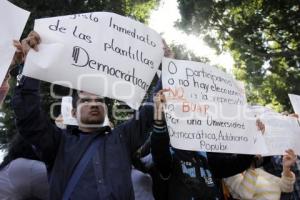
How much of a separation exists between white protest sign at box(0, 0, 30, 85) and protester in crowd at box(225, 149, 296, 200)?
215 centimetres

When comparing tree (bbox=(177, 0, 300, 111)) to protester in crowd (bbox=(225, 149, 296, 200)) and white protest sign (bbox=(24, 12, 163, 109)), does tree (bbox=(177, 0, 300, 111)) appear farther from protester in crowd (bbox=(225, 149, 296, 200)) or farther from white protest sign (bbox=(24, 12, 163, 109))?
white protest sign (bbox=(24, 12, 163, 109))

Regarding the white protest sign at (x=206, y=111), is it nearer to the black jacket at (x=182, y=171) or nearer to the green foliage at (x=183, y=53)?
the black jacket at (x=182, y=171)

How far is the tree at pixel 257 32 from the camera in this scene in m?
12.1

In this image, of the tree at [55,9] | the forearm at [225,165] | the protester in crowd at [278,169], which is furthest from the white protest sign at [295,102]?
the tree at [55,9]

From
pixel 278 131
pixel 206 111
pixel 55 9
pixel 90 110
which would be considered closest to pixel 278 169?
pixel 278 131

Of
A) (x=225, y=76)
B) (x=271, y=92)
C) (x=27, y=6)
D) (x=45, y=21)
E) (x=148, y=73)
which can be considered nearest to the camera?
(x=45, y=21)

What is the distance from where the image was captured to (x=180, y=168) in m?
3.26

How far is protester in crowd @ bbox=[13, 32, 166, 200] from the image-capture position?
2.53 m

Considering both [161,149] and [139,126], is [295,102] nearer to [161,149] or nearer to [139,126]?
[161,149]

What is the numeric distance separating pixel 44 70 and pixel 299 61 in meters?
10.6

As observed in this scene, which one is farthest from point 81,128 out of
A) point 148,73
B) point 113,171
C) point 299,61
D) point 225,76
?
point 299,61

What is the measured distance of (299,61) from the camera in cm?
1214

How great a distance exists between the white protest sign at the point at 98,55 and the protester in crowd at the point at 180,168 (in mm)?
259

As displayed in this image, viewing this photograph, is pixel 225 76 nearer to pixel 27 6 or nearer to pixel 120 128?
pixel 120 128
